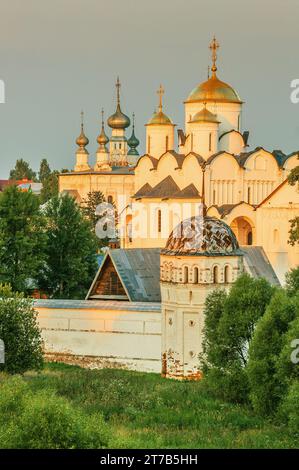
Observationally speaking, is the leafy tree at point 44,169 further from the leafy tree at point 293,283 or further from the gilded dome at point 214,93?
the leafy tree at point 293,283

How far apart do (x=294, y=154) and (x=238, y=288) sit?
22.8 m

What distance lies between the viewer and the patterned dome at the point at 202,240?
28594 mm

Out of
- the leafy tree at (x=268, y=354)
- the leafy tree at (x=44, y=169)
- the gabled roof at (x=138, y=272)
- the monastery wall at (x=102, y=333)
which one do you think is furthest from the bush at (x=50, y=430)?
the leafy tree at (x=44, y=169)

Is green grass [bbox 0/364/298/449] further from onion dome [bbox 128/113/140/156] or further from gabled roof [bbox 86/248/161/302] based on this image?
onion dome [bbox 128/113/140/156]

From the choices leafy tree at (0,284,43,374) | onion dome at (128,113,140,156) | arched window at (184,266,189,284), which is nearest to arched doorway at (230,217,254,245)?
arched window at (184,266,189,284)

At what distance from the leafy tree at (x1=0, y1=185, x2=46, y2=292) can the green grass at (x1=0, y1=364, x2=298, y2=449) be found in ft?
20.8

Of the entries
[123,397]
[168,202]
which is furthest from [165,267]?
[168,202]

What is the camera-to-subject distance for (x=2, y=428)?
70.2ft

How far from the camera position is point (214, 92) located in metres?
50.0

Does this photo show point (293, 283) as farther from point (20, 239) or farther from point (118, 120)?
point (118, 120)

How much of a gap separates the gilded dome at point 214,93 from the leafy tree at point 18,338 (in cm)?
2276

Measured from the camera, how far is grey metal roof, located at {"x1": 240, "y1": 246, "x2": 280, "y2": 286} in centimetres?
3459
